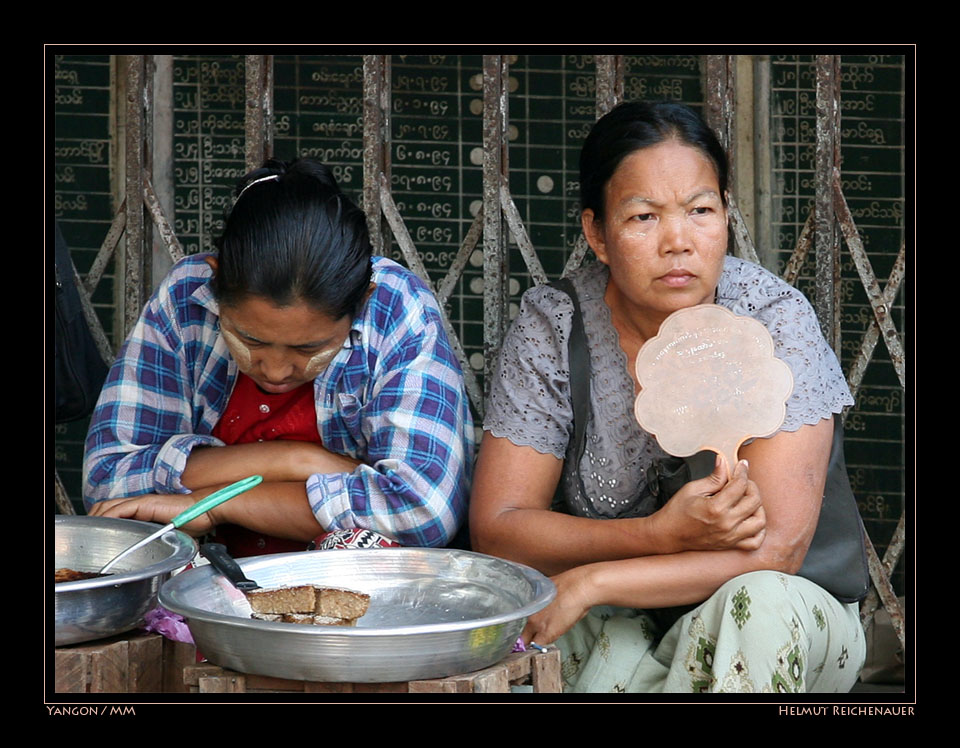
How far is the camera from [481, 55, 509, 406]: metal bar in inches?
135

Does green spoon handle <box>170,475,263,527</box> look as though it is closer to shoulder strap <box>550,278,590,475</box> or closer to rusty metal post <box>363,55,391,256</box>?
shoulder strap <box>550,278,590,475</box>

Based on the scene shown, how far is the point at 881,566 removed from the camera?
136 inches

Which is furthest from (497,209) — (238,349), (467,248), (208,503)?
(208,503)

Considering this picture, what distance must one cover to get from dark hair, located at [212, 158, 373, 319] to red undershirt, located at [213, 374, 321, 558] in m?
0.38

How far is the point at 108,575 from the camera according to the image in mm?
2203

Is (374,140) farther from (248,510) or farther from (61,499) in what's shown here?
(61,499)

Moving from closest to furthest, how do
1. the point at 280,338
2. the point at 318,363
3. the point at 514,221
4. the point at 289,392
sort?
1. the point at 280,338
2. the point at 318,363
3. the point at 289,392
4. the point at 514,221

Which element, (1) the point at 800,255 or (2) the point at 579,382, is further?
(1) the point at 800,255

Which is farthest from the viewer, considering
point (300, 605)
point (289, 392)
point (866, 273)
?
point (866, 273)

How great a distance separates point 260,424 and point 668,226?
3.72 ft

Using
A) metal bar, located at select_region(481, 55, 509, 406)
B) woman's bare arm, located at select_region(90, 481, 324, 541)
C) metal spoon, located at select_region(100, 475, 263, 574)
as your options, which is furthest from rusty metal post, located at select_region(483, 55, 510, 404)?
metal spoon, located at select_region(100, 475, 263, 574)

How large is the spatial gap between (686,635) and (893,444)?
2.26m
